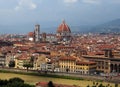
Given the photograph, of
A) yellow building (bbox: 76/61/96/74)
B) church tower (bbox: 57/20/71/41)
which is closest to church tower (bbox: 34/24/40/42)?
church tower (bbox: 57/20/71/41)

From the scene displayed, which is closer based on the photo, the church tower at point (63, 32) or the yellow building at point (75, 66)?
the yellow building at point (75, 66)

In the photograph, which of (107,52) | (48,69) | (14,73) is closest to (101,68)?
(107,52)

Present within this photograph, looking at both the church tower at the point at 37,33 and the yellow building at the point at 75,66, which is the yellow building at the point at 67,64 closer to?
the yellow building at the point at 75,66

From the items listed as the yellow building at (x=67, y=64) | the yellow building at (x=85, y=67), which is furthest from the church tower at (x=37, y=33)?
the yellow building at (x=85, y=67)

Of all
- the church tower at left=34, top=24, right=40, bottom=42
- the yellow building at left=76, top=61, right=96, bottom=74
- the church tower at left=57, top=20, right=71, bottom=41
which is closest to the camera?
the yellow building at left=76, top=61, right=96, bottom=74

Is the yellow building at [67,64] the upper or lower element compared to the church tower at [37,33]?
lower

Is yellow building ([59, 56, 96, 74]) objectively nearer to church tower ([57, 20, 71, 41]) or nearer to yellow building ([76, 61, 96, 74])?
yellow building ([76, 61, 96, 74])

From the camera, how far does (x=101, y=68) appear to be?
35844 millimetres

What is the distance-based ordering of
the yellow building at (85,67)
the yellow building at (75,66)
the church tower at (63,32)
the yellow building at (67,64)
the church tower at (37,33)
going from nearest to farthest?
the yellow building at (85,67) < the yellow building at (75,66) < the yellow building at (67,64) < the church tower at (37,33) < the church tower at (63,32)

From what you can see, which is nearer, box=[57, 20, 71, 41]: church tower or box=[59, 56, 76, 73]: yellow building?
box=[59, 56, 76, 73]: yellow building

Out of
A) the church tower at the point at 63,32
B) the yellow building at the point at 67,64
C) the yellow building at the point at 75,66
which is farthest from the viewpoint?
the church tower at the point at 63,32

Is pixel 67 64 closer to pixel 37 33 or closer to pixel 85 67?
pixel 85 67

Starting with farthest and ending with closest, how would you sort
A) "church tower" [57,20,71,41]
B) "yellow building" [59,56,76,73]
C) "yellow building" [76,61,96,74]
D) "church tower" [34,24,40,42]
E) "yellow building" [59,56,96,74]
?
"church tower" [57,20,71,41]
"church tower" [34,24,40,42]
"yellow building" [59,56,76,73]
"yellow building" [59,56,96,74]
"yellow building" [76,61,96,74]

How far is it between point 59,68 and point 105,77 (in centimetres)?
648
